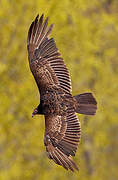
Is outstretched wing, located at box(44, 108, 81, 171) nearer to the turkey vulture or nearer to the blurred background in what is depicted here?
the turkey vulture

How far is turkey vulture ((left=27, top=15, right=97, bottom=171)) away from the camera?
652 centimetres

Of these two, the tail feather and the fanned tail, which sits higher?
the tail feather

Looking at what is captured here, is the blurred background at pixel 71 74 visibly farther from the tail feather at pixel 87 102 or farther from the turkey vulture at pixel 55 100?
the tail feather at pixel 87 102

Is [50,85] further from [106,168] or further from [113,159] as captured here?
[113,159]

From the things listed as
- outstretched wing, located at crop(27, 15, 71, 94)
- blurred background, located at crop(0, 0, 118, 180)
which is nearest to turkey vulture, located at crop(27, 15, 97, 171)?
outstretched wing, located at crop(27, 15, 71, 94)

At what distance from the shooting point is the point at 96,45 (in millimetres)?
13984

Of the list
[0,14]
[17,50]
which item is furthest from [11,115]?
[0,14]

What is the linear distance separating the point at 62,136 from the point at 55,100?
0.50 m

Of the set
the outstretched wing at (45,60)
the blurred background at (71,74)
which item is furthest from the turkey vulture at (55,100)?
the blurred background at (71,74)

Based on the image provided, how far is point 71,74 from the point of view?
13.7 metres

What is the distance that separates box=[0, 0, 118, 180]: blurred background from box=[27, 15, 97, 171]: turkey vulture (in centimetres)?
275

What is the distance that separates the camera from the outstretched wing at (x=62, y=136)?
6312mm

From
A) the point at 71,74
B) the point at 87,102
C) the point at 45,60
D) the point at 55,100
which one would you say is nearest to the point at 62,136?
the point at 55,100

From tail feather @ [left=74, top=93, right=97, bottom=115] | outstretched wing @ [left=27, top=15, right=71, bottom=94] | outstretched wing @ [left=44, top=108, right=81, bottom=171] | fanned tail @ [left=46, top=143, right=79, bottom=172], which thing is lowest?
fanned tail @ [left=46, top=143, right=79, bottom=172]
